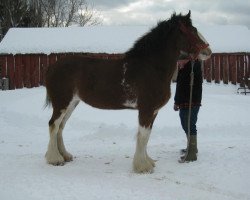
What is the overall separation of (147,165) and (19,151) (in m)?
2.91

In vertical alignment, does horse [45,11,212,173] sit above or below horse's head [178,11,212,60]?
below

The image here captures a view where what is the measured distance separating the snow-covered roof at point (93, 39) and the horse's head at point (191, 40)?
13.1 m

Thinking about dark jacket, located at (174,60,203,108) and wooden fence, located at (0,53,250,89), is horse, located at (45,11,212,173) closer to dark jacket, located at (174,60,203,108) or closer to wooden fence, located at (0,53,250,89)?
dark jacket, located at (174,60,203,108)

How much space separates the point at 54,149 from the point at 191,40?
278 cm

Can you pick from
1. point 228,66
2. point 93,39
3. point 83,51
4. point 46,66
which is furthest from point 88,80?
point 93,39

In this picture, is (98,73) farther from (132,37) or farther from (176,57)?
(132,37)

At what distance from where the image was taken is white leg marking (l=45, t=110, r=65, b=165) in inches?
249

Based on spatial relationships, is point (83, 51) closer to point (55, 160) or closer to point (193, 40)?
point (55, 160)

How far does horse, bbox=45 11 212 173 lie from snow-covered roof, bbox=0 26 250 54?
12.8m

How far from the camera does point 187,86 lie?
6711 mm

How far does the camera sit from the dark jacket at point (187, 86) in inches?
263

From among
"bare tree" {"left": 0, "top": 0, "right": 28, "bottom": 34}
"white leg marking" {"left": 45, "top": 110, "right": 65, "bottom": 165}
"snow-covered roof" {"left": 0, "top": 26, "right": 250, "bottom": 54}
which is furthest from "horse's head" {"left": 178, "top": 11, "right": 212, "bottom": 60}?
"bare tree" {"left": 0, "top": 0, "right": 28, "bottom": 34}

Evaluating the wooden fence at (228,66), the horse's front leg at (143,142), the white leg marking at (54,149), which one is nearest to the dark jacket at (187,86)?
the horse's front leg at (143,142)

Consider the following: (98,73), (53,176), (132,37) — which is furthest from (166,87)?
(132,37)
